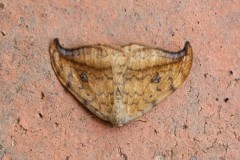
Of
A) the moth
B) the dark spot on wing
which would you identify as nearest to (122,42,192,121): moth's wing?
the moth

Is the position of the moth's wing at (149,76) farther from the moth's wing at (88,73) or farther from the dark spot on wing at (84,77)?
the dark spot on wing at (84,77)

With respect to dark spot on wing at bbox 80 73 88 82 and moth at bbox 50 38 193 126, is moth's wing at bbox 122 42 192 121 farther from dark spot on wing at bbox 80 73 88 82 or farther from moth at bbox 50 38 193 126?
dark spot on wing at bbox 80 73 88 82

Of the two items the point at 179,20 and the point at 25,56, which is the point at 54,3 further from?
the point at 179,20

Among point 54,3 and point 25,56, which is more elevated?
point 54,3

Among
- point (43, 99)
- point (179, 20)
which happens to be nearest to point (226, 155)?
point (179, 20)

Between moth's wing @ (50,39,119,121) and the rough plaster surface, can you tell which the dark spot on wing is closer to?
moth's wing @ (50,39,119,121)
